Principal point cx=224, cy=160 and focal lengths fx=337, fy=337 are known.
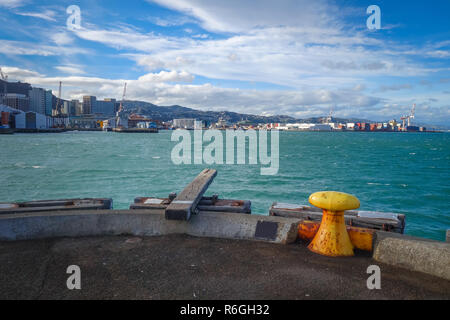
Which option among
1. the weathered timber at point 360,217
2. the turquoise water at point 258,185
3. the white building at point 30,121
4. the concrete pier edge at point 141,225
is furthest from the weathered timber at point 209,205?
the white building at point 30,121

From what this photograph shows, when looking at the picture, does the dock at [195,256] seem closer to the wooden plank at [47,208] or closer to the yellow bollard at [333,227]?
the wooden plank at [47,208]

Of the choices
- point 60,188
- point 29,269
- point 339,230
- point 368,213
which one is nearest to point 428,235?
point 368,213

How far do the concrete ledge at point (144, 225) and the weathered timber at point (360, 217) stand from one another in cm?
72

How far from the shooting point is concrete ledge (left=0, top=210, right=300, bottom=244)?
4918 mm

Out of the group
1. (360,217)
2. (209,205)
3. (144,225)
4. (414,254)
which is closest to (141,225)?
(144,225)

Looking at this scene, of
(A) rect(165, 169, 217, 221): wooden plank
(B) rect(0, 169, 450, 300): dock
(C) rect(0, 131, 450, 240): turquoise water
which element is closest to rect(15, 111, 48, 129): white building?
(C) rect(0, 131, 450, 240): turquoise water

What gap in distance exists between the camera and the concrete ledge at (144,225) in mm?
4918

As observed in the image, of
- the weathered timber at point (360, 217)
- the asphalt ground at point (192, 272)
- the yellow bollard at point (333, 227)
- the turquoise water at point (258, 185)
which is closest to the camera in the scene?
the asphalt ground at point (192, 272)

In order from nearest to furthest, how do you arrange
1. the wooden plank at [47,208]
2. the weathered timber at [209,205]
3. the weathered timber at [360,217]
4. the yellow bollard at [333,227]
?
the yellow bollard at [333,227] → the weathered timber at [360,217] → the wooden plank at [47,208] → the weathered timber at [209,205]

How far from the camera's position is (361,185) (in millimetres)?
24609

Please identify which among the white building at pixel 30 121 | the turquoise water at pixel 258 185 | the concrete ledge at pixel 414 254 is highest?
the white building at pixel 30 121

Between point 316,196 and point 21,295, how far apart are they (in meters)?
3.62

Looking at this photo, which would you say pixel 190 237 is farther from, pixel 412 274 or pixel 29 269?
pixel 412 274

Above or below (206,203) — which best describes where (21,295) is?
below
